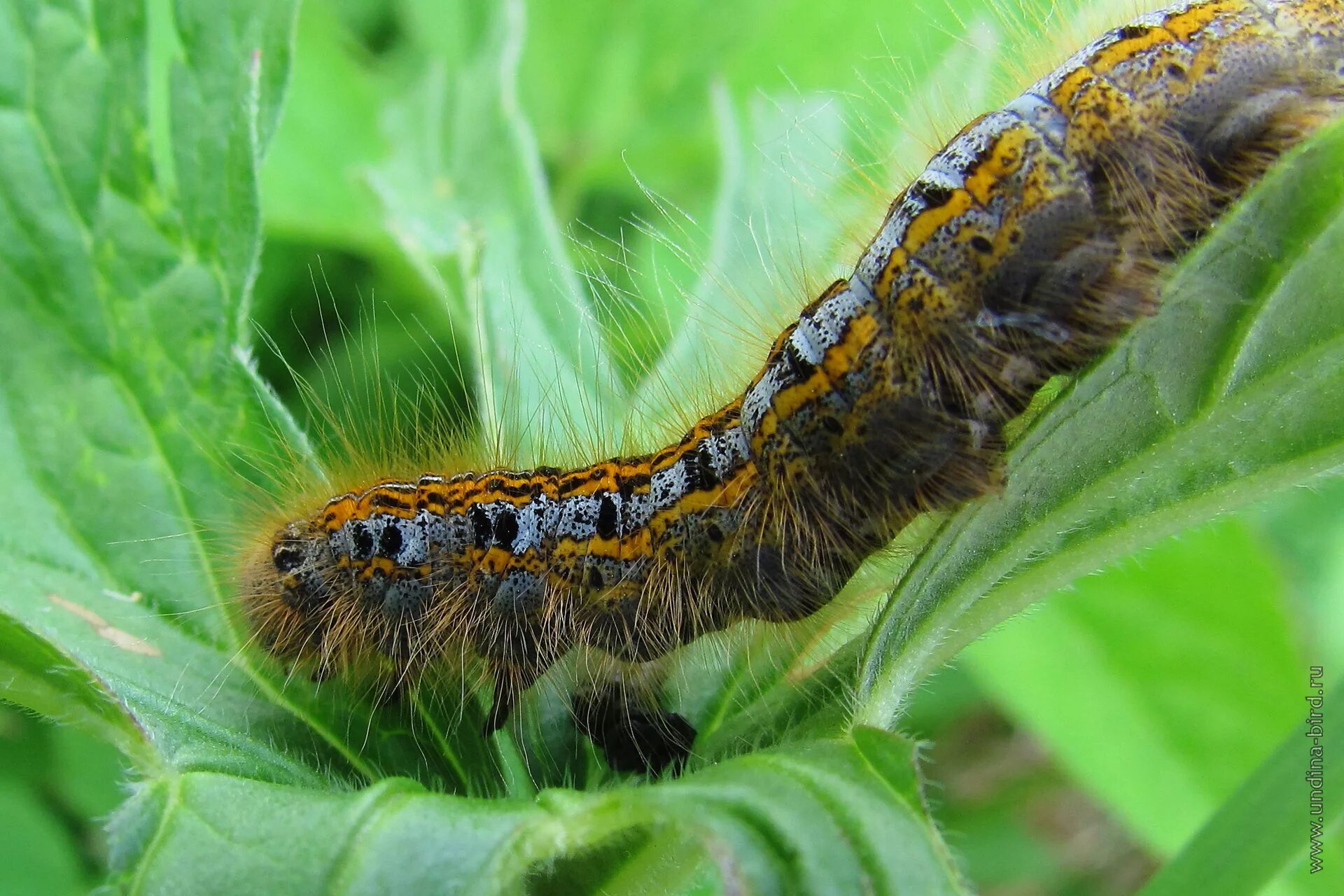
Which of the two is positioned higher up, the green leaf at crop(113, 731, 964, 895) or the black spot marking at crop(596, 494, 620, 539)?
the black spot marking at crop(596, 494, 620, 539)

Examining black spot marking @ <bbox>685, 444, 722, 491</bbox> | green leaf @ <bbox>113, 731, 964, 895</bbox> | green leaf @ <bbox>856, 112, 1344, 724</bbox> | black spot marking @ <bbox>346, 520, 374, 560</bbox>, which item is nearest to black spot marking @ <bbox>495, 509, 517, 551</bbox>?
black spot marking @ <bbox>346, 520, 374, 560</bbox>

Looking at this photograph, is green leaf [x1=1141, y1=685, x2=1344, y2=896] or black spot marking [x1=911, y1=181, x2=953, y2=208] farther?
black spot marking [x1=911, y1=181, x2=953, y2=208]

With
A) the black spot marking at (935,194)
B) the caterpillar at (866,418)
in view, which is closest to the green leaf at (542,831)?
the caterpillar at (866,418)

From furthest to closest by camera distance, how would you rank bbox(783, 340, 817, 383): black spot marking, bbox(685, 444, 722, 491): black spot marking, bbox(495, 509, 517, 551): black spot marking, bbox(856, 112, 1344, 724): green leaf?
1. bbox(495, 509, 517, 551): black spot marking
2. bbox(685, 444, 722, 491): black spot marking
3. bbox(783, 340, 817, 383): black spot marking
4. bbox(856, 112, 1344, 724): green leaf

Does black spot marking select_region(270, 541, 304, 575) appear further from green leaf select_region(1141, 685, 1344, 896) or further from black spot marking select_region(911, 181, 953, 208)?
green leaf select_region(1141, 685, 1344, 896)

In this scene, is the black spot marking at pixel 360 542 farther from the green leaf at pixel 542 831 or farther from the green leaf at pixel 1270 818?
the green leaf at pixel 1270 818

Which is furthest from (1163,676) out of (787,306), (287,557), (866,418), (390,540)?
(287,557)
